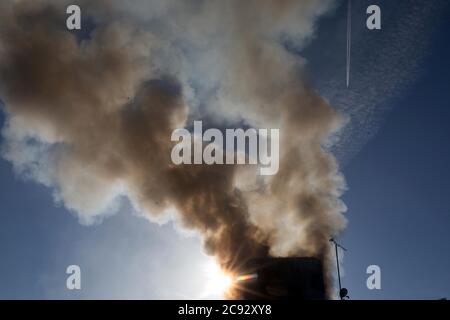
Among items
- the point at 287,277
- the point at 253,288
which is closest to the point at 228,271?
the point at 253,288
